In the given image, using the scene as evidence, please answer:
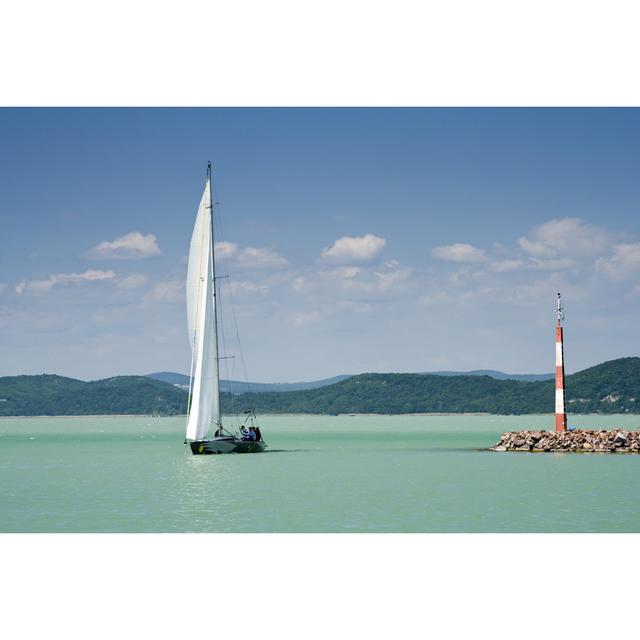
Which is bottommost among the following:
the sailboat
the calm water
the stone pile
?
the calm water

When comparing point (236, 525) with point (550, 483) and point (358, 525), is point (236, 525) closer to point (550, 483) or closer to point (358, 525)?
point (358, 525)

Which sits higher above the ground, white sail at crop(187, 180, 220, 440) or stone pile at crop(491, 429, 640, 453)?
white sail at crop(187, 180, 220, 440)

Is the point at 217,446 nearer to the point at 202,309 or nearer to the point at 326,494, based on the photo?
the point at 202,309

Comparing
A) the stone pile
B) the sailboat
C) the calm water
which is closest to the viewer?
the calm water

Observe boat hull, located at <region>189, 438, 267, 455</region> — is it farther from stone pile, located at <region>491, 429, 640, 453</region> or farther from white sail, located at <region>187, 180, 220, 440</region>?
stone pile, located at <region>491, 429, 640, 453</region>

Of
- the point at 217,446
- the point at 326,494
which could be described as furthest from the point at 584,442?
the point at 326,494

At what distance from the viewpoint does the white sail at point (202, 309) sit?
46.0 m

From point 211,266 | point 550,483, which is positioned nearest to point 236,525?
point 550,483

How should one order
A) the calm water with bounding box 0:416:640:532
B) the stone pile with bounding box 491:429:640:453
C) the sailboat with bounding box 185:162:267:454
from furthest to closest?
the stone pile with bounding box 491:429:640:453 → the sailboat with bounding box 185:162:267:454 → the calm water with bounding box 0:416:640:532

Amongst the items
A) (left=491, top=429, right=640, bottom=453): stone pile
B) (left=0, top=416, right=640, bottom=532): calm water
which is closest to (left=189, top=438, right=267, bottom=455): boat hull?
(left=0, top=416, right=640, bottom=532): calm water

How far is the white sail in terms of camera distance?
46000mm
